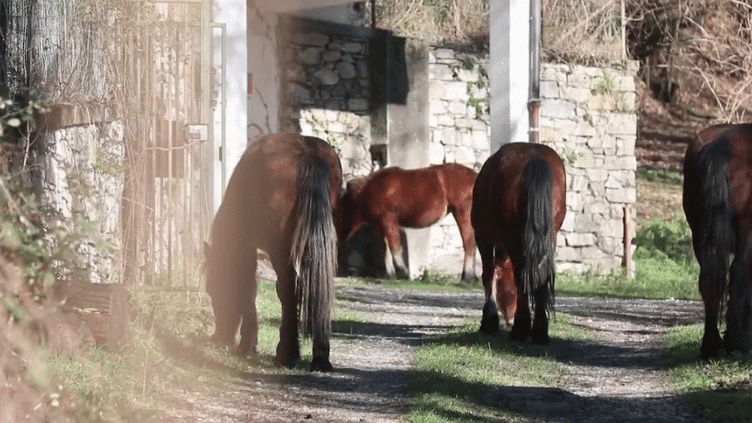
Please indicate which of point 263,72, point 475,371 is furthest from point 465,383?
point 263,72

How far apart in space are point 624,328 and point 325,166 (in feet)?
14.4

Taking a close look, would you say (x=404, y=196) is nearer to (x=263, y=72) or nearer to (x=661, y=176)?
(x=263, y=72)

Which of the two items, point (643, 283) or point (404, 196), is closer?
point (404, 196)

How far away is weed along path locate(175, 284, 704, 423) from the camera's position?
23.3 feet

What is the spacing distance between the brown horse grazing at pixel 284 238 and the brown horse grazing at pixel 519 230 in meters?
1.80

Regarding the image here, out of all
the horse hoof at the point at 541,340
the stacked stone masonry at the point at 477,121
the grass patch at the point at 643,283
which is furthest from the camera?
the stacked stone masonry at the point at 477,121

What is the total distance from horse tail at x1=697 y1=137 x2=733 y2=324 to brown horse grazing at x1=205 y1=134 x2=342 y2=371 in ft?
7.89

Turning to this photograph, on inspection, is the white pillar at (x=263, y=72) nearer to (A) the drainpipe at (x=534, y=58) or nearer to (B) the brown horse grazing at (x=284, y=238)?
(A) the drainpipe at (x=534, y=58)

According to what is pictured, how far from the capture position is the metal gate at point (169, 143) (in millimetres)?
10172

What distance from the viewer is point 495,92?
50.8ft

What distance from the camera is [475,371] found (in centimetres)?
851

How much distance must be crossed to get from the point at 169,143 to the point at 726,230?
4596 mm

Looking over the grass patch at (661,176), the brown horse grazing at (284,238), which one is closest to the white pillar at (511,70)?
the brown horse grazing at (284,238)

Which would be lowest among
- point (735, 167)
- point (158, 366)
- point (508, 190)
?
point (158, 366)
